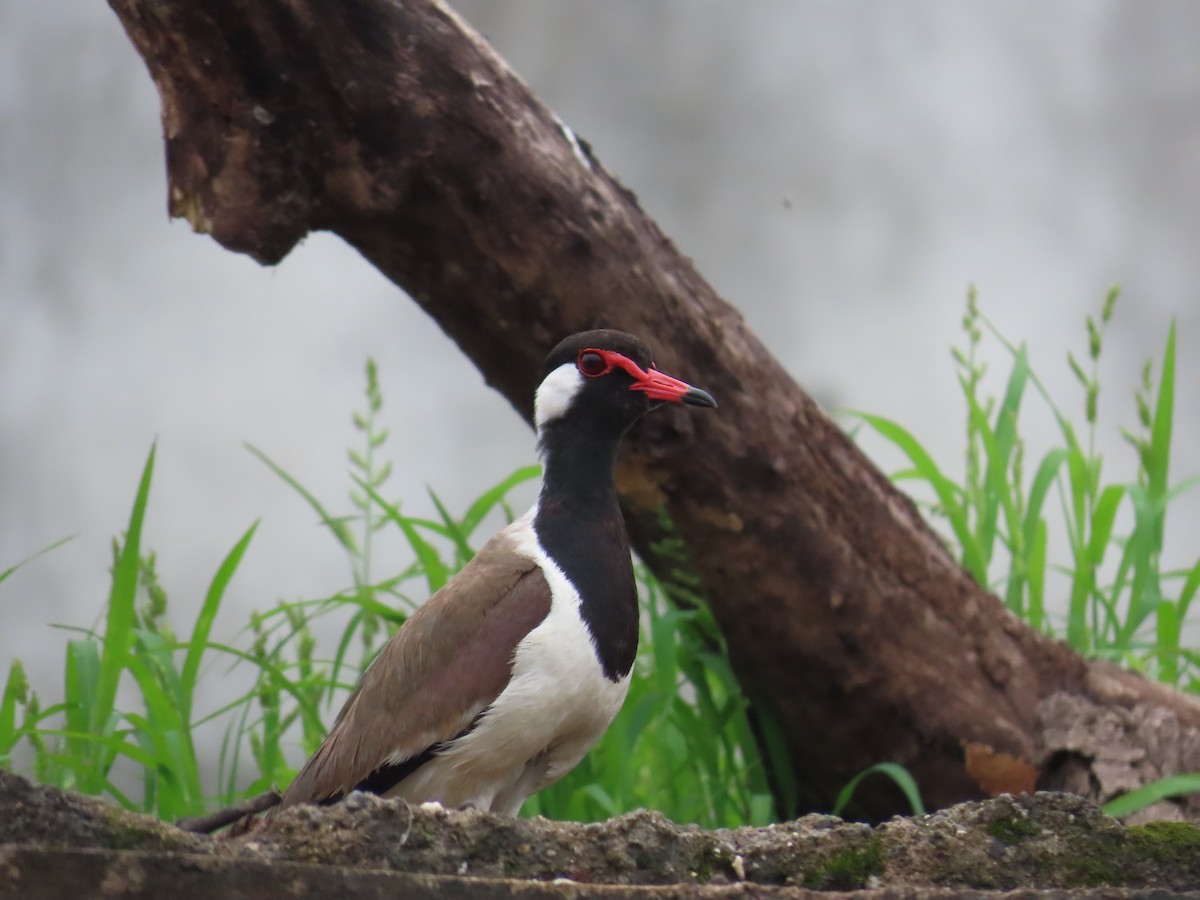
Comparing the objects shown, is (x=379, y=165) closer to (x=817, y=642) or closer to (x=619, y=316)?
(x=619, y=316)

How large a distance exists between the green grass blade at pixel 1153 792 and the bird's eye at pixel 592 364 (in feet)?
4.57

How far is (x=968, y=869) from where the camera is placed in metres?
1.55

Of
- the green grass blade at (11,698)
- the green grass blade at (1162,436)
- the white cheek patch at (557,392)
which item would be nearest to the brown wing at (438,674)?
the white cheek patch at (557,392)

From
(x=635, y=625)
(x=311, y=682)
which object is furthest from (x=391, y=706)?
(x=311, y=682)

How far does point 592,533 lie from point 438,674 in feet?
1.13

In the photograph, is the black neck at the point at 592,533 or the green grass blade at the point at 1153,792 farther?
the green grass blade at the point at 1153,792

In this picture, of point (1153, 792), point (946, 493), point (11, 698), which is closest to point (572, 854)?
point (11, 698)

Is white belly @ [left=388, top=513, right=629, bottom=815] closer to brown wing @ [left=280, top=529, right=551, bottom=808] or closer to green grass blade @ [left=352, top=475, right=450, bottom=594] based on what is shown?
brown wing @ [left=280, top=529, right=551, bottom=808]

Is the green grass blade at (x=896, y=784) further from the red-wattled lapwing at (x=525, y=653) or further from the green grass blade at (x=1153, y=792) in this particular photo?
the red-wattled lapwing at (x=525, y=653)

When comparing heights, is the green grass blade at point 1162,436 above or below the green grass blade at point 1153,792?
above

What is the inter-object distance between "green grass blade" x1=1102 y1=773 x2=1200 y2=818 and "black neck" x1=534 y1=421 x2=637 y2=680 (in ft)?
4.09

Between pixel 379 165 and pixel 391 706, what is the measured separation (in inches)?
40.3

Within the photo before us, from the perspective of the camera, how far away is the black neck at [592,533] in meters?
2.25

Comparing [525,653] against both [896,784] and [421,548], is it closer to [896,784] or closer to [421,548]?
[421,548]
